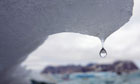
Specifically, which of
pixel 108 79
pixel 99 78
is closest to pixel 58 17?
pixel 108 79

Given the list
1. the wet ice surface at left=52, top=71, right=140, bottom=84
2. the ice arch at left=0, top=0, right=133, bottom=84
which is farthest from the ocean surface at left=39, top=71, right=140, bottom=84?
the ice arch at left=0, top=0, right=133, bottom=84

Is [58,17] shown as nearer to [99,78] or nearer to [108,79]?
[108,79]

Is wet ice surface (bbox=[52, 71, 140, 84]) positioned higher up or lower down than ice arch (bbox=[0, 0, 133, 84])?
higher up

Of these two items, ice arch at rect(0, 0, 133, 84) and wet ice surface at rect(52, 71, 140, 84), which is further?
wet ice surface at rect(52, 71, 140, 84)

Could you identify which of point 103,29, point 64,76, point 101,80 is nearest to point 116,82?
point 101,80

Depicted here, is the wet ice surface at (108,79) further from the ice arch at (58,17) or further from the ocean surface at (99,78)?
the ice arch at (58,17)

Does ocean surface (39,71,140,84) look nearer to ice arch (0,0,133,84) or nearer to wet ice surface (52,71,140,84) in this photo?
wet ice surface (52,71,140,84)
